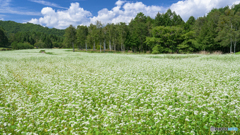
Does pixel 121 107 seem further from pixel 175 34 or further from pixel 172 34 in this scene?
pixel 175 34

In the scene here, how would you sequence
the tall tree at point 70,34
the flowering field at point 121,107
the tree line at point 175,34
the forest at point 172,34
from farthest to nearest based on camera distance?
the tall tree at point 70,34, the forest at point 172,34, the tree line at point 175,34, the flowering field at point 121,107

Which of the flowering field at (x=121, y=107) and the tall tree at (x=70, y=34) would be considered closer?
the flowering field at (x=121, y=107)

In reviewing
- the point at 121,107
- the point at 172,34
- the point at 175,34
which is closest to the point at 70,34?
the point at 172,34

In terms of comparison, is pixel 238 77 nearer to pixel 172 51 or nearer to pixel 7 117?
pixel 7 117

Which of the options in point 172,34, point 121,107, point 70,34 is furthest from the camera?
point 70,34

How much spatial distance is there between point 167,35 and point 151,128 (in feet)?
190

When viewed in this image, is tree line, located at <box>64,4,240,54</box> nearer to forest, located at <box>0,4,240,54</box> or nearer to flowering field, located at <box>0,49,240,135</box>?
forest, located at <box>0,4,240,54</box>

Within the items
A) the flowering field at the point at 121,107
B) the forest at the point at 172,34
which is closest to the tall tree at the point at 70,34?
the forest at the point at 172,34

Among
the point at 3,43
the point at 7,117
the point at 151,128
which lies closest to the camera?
the point at 151,128

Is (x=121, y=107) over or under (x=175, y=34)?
under

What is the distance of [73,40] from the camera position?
7088cm

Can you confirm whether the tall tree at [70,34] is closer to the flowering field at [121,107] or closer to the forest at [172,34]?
the forest at [172,34]

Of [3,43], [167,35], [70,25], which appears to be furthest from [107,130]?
[3,43]

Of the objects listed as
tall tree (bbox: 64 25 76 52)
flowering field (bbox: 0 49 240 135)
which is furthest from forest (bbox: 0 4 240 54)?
flowering field (bbox: 0 49 240 135)
